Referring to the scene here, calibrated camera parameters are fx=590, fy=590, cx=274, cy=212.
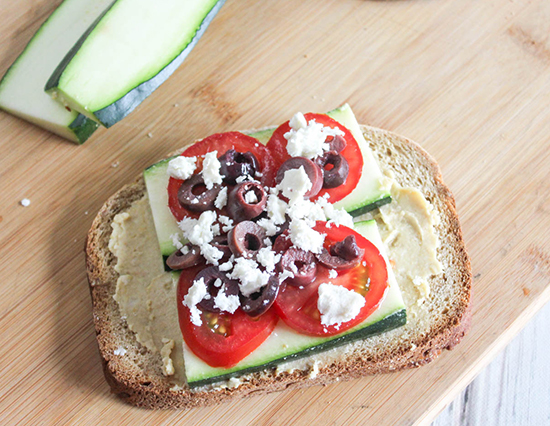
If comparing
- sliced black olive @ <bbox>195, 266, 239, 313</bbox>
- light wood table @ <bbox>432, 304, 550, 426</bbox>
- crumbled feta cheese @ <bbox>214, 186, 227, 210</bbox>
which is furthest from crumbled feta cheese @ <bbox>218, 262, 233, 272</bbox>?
light wood table @ <bbox>432, 304, 550, 426</bbox>

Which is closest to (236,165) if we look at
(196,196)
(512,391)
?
(196,196)

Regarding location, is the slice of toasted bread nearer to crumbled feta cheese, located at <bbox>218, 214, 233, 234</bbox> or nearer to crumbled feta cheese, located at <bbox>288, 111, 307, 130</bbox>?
crumbled feta cheese, located at <bbox>218, 214, 233, 234</bbox>

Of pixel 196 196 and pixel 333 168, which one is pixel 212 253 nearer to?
pixel 196 196

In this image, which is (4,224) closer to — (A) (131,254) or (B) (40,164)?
(B) (40,164)

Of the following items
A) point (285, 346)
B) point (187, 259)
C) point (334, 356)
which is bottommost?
point (334, 356)

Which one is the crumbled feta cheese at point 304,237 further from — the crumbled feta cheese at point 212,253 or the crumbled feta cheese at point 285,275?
the crumbled feta cheese at point 212,253
